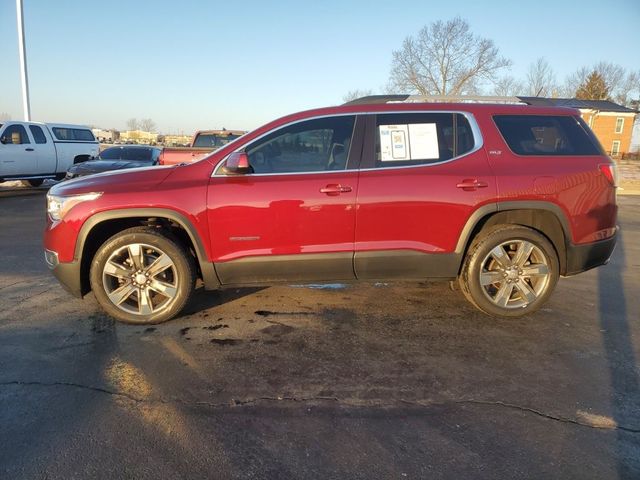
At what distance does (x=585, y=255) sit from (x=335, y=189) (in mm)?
2414

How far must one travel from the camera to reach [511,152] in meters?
4.06

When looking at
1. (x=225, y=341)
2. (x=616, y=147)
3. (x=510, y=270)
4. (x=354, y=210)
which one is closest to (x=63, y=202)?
(x=225, y=341)

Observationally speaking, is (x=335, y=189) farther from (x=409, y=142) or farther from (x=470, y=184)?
(x=470, y=184)

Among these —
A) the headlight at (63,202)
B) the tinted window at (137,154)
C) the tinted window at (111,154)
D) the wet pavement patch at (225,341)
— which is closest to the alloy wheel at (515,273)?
the wet pavement patch at (225,341)

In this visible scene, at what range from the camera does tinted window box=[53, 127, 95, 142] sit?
15.1 metres

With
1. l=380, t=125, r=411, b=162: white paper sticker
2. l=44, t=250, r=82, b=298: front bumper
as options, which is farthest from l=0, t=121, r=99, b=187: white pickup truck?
l=380, t=125, r=411, b=162: white paper sticker

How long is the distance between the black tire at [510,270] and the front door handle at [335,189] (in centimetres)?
133

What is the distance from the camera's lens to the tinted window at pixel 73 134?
49.7 feet

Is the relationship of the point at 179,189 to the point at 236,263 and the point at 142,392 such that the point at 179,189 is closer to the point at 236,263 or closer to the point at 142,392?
the point at 236,263

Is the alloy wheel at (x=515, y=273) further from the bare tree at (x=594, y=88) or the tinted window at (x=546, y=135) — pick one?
the bare tree at (x=594, y=88)

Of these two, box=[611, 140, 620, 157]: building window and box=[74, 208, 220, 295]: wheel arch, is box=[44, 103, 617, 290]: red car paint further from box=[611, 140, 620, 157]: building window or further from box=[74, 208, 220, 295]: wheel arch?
box=[611, 140, 620, 157]: building window

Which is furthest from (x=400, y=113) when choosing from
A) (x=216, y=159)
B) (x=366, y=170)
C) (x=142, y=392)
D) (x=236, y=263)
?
(x=142, y=392)

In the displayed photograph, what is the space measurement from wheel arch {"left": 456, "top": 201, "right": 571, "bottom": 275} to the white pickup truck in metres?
13.9

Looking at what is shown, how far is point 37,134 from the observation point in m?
14.2
